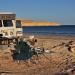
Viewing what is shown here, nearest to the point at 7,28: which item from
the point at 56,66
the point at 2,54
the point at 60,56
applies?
the point at 2,54

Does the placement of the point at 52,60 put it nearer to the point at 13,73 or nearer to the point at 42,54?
the point at 42,54

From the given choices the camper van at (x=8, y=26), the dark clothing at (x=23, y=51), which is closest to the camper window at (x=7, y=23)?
the camper van at (x=8, y=26)

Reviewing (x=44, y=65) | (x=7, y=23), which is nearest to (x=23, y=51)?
(x=44, y=65)

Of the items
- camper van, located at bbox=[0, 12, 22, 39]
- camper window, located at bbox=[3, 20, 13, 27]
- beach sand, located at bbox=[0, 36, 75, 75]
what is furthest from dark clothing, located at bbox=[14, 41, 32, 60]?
camper window, located at bbox=[3, 20, 13, 27]

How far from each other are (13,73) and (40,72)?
1365 millimetres

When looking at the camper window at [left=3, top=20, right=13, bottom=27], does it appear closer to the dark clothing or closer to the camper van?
the camper van

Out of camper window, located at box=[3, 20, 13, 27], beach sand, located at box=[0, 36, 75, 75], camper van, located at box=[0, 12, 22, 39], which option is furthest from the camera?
camper window, located at box=[3, 20, 13, 27]

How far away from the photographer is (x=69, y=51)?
26688 mm

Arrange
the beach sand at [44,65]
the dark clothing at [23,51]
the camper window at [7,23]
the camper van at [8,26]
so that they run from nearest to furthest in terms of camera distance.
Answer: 1. the beach sand at [44,65]
2. the dark clothing at [23,51]
3. the camper van at [8,26]
4. the camper window at [7,23]

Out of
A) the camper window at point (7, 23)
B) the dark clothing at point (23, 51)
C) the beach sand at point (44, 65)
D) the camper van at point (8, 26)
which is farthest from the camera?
the camper window at point (7, 23)

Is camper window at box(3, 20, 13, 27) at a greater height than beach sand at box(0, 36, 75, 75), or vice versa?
camper window at box(3, 20, 13, 27)

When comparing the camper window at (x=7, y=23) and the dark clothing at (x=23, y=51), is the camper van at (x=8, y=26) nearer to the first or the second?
the camper window at (x=7, y=23)

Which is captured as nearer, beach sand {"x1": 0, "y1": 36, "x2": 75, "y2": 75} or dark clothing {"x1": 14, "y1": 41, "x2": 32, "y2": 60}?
beach sand {"x1": 0, "y1": 36, "x2": 75, "y2": 75}

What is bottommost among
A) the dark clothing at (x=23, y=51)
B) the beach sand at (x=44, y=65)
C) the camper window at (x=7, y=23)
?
the beach sand at (x=44, y=65)
